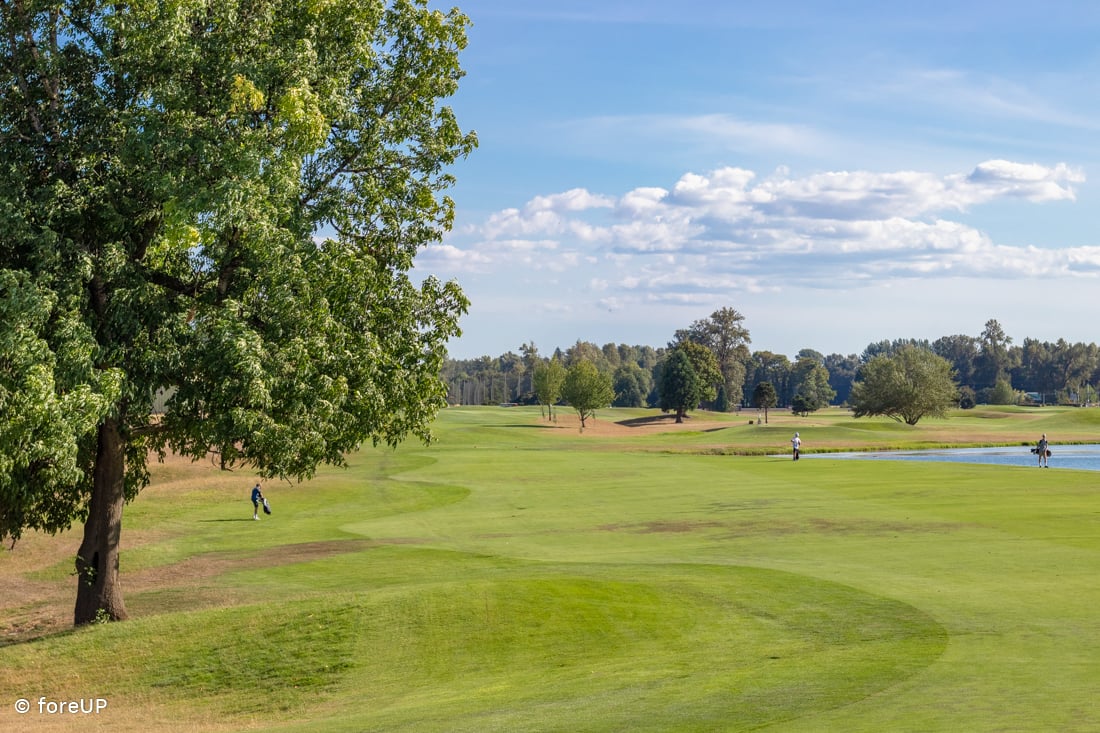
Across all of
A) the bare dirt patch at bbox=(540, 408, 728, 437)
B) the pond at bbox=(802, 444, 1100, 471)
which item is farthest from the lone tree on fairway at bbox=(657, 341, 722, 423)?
the pond at bbox=(802, 444, 1100, 471)

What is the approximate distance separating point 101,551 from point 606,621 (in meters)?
13.0

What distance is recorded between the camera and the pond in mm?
76062

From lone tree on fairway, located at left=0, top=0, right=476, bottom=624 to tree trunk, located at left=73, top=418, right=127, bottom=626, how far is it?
6.8 inches

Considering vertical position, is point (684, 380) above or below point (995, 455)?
above

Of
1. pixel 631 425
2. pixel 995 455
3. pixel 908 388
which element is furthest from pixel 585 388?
pixel 995 455

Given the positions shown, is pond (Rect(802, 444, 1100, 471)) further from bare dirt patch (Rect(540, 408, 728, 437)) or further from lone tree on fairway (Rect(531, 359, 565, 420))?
lone tree on fairway (Rect(531, 359, 565, 420))

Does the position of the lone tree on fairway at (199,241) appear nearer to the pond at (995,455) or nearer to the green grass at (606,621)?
the green grass at (606,621)

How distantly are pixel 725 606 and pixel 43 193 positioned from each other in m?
17.0

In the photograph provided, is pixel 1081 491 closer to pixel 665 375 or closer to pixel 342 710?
pixel 342 710

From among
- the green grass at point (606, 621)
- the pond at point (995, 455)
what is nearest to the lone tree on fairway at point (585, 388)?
the pond at point (995, 455)

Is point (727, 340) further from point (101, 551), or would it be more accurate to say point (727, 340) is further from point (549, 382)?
point (101, 551)

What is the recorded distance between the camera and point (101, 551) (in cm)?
2445

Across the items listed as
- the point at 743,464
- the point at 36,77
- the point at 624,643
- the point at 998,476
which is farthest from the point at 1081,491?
the point at 36,77

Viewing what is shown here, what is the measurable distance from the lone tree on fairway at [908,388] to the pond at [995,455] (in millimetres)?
24663
